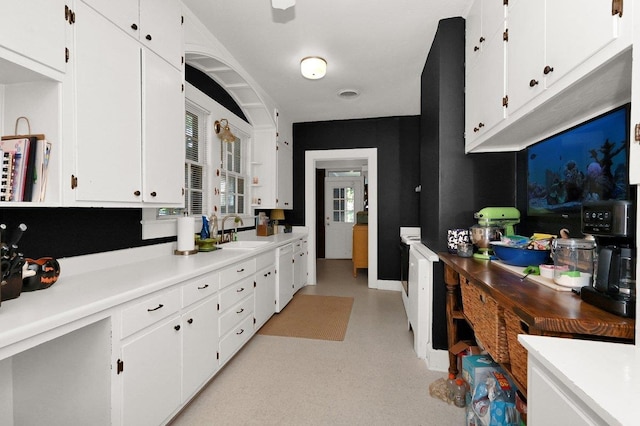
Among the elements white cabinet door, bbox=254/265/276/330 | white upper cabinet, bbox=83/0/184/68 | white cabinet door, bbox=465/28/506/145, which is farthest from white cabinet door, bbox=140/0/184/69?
white cabinet door, bbox=465/28/506/145

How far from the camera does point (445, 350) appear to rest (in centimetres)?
235

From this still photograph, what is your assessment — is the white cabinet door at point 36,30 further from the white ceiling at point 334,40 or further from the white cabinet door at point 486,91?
the white cabinet door at point 486,91

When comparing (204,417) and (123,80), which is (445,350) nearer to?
(204,417)

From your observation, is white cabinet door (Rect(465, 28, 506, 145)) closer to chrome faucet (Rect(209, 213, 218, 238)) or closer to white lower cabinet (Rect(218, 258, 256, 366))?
white lower cabinet (Rect(218, 258, 256, 366))

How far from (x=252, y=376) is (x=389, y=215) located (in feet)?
10.6

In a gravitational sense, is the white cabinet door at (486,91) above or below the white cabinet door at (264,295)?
above

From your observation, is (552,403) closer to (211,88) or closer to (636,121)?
(636,121)

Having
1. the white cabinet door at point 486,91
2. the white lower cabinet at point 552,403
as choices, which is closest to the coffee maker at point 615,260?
the white lower cabinet at point 552,403

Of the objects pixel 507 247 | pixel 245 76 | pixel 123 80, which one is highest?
pixel 245 76

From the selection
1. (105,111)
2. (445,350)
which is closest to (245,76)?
(105,111)

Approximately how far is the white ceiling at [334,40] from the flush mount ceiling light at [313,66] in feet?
0.16

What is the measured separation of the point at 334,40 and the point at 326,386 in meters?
2.85

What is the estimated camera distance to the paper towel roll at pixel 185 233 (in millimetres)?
2365

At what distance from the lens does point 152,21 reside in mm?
1900
